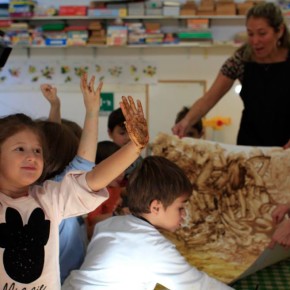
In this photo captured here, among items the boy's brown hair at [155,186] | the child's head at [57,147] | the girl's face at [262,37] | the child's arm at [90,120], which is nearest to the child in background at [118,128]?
the girl's face at [262,37]

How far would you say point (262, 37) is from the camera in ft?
6.28

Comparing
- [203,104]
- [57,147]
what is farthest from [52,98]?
[203,104]

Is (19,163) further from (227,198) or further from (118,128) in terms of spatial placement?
(118,128)

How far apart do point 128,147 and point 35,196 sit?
0.89 feet

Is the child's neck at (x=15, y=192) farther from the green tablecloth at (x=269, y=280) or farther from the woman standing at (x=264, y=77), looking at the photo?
the woman standing at (x=264, y=77)

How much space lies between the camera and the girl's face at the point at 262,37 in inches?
75.0

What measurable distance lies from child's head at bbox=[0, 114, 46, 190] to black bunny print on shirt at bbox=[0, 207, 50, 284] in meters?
0.08

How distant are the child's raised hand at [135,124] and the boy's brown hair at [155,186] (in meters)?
0.36

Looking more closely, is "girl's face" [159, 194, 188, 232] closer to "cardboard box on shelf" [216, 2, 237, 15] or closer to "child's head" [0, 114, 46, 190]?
"child's head" [0, 114, 46, 190]

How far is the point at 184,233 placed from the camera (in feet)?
6.34

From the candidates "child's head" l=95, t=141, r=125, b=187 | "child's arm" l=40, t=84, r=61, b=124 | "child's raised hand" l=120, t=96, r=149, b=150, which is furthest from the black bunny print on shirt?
"child's head" l=95, t=141, r=125, b=187

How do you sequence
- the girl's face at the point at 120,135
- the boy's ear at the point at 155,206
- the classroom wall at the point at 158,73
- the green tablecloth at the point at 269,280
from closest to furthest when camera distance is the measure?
the boy's ear at the point at 155,206, the green tablecloth at the point at 269,280, the girl's face at the point at 120,135, the classroom wall at the point at 158,73

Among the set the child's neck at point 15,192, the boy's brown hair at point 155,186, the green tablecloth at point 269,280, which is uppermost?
the child's neck at point 15,192

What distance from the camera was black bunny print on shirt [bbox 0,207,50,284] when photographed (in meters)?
0.91
